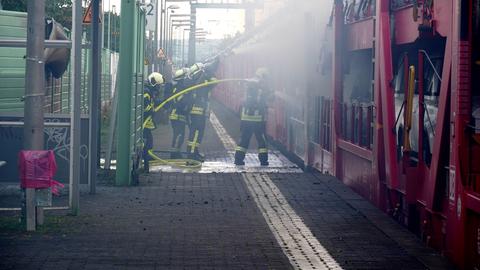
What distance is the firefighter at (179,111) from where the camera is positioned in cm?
1945

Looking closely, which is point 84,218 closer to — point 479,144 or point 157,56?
point 479,144

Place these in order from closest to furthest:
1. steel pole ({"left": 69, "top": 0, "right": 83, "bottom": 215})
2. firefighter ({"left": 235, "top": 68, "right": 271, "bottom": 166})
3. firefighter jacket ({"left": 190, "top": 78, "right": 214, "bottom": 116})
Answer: steel pole ({"left": 69, "top": 0, "right": 83, "bottom": 215}) < firefighter ({"left": 235, "top": 68, "right": 271, "bottom": 166}) < firefighter jacket ({"left": 190, "top": 78, "right": 214, "bottom": 116})

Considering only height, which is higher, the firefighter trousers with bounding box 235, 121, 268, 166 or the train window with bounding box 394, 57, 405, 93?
the train window with bounding box 394, 57, 405, 93

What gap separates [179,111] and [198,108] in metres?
0.43

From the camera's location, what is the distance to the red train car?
7.79 meters

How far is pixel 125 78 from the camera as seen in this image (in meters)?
14.3

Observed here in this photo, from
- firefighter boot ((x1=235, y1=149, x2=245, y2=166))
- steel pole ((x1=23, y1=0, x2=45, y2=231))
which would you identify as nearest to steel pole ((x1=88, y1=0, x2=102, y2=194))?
steel pole ((x1=23, y1=0, x2=45, y2=231))

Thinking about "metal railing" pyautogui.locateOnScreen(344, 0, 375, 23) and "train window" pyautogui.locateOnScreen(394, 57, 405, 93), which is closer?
"train window" pyautogui.locateOnScreen(394, 57, 405, 93)

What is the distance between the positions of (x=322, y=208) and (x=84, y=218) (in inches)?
114

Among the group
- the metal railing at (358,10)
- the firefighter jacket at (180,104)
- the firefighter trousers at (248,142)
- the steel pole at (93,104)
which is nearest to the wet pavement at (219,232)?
the steel pole at (93,104)

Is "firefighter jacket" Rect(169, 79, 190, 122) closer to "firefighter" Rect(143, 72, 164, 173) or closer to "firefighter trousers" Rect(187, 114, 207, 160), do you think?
"firefighter trousers" Rect(187, 114, 207, 160)

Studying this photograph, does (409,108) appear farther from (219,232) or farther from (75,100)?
(75,100)

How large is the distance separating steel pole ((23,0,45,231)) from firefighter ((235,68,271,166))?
335 inches

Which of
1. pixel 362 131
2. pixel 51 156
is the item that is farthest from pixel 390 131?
pixel 51 156
